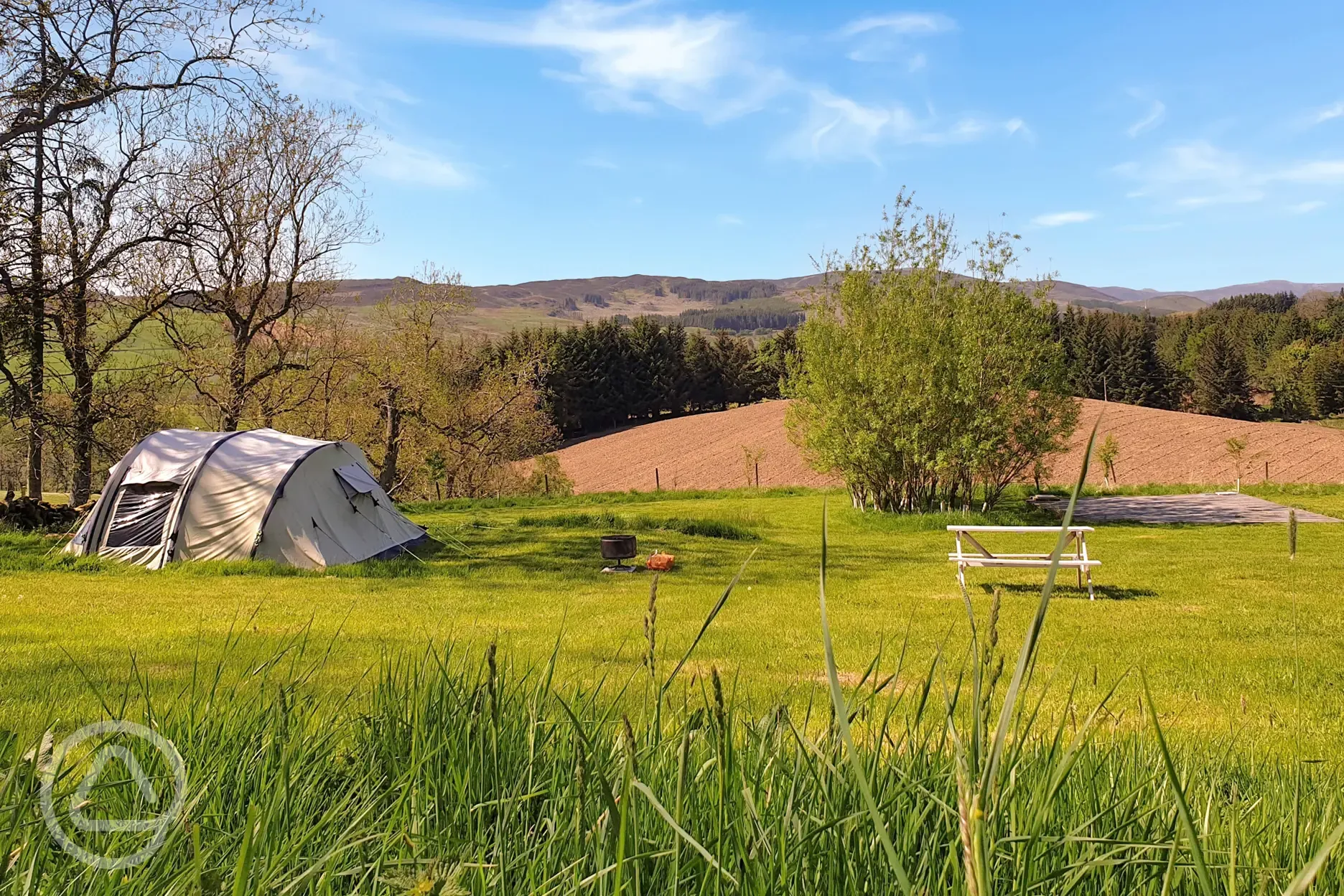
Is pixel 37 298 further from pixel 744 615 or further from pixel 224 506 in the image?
pixel 744 615

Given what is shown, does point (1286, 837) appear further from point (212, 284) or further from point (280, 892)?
point (212, 284)

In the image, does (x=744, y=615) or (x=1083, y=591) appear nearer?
(x=744, y=615)

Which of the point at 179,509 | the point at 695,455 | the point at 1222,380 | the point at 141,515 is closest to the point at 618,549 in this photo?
the point at 179,509

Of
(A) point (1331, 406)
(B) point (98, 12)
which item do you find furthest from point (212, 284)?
(A) point (1331, 406)

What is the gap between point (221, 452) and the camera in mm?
13359

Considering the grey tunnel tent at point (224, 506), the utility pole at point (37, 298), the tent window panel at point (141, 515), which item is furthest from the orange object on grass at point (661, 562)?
the utility pole at point (37, 298)

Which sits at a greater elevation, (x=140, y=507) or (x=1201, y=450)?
(x=140, y=507)

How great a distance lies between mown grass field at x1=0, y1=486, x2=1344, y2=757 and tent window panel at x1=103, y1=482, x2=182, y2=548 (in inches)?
31.9

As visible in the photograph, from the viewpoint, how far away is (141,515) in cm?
1312

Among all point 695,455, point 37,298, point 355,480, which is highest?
point 37,298

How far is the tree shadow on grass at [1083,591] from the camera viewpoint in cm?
1055

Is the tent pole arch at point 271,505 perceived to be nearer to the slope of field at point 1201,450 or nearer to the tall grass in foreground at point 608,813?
the tall grass in foreground at point 608,813

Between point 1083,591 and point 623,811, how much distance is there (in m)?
11.2

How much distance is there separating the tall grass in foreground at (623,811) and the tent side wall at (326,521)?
11.4 m
